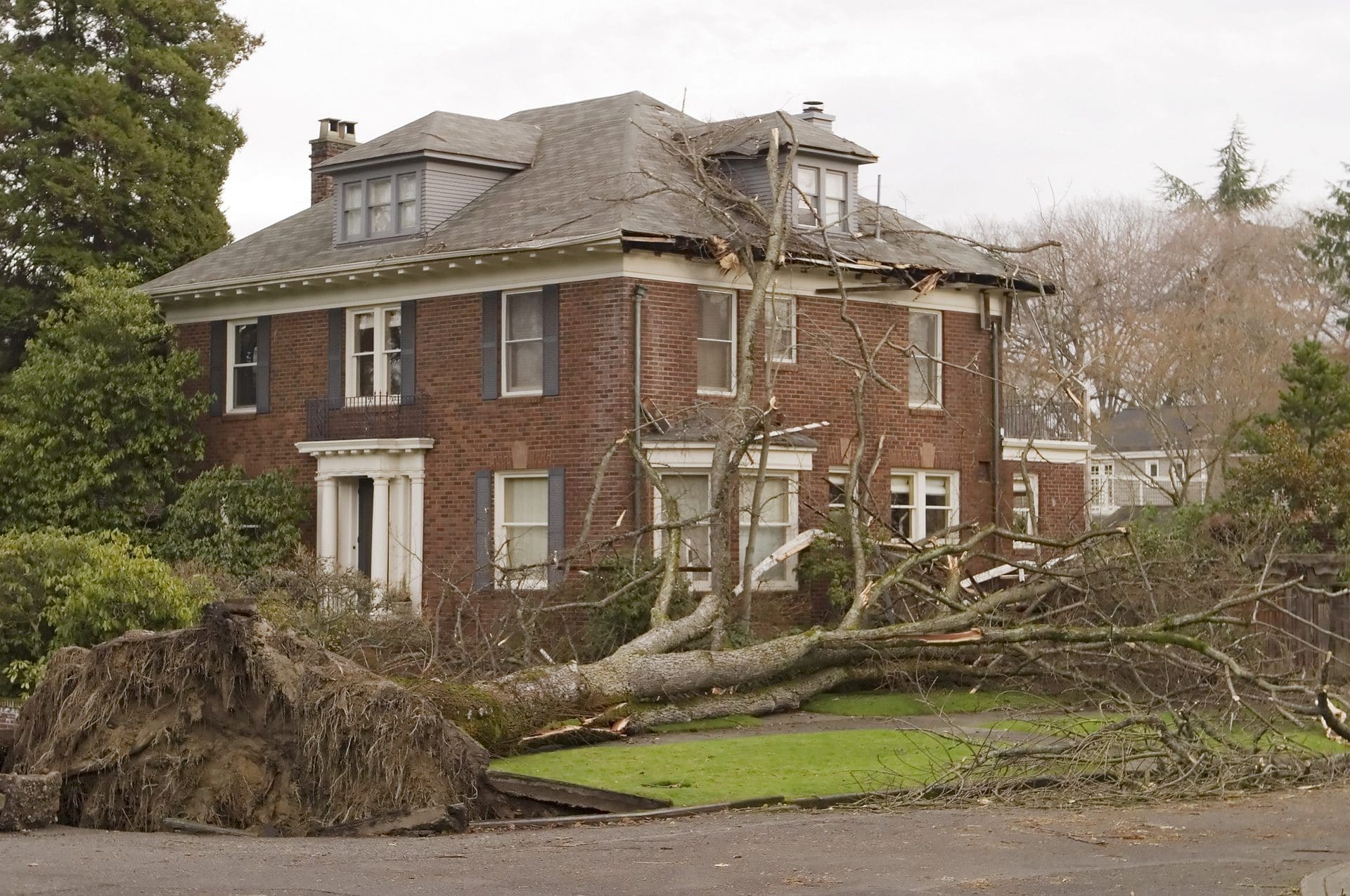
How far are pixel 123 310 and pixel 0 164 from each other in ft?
17.6

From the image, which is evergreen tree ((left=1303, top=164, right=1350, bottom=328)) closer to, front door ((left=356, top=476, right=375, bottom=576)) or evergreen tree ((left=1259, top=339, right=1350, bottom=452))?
evergreen tree ((left=1259, top=339, right=1350, bottom=452))

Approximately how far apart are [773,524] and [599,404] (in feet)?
10.3

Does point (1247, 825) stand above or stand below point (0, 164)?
below

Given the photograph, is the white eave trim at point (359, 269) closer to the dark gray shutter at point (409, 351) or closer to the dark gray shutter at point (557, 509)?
the dark gray shutter at point (409, 351)

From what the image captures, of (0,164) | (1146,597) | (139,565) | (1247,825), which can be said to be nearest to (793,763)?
(1247,825)

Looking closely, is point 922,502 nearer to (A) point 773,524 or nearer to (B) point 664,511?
(A) point 773,524

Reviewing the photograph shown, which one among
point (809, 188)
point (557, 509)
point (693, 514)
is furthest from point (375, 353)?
point (809, 188)

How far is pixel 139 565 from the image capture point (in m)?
21.6

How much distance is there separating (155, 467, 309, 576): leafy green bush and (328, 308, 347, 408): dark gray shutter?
4.73ft

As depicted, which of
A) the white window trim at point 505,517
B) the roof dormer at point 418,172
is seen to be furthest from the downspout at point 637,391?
the roof dormer at point 418,172

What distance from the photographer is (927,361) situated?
28.7 meters

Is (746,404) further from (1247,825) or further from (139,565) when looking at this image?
(1247,825)

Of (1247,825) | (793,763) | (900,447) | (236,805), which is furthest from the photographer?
(900,447)

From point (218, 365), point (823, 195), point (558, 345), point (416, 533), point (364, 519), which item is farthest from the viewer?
point (218, 365)
